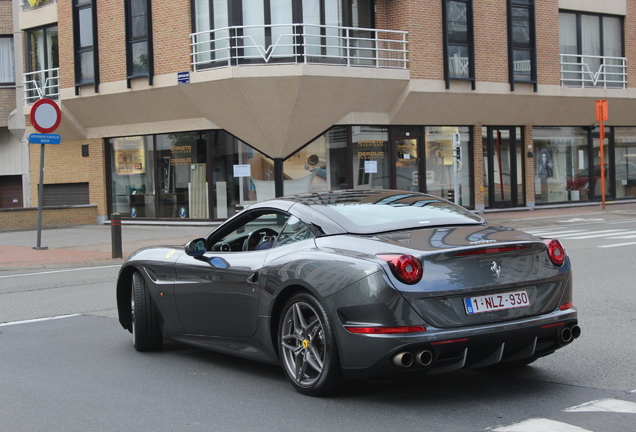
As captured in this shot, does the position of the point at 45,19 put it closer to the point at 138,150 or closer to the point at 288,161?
the point at 138,150

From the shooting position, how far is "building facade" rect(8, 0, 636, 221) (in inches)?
896

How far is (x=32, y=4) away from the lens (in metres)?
28.2

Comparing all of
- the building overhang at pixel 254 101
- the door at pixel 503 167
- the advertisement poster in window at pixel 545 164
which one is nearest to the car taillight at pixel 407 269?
the building overhang at pixel 254 101

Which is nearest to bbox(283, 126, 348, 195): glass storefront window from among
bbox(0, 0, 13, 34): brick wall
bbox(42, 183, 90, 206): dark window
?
bbox(42, 183, 90, 206): dark window

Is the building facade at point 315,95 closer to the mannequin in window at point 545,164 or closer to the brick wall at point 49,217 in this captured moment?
the mannequin in window at point 545,164

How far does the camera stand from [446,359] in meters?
4.71

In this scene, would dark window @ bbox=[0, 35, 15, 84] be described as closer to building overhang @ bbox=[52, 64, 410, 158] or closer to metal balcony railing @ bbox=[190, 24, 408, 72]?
building overhang @ bbox=[52, 64, 410, 158]

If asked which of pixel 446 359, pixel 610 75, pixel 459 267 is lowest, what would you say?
pixel 446 359

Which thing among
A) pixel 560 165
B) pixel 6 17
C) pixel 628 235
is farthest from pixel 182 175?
pixel 560 165

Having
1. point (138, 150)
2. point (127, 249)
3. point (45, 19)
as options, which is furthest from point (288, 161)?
point (45, 19)

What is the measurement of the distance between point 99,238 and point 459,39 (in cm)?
1323

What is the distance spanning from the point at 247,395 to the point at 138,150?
21974 millimetres

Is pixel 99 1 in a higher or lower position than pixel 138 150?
higher

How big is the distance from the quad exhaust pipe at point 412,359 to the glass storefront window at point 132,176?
2234 centimetres
